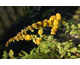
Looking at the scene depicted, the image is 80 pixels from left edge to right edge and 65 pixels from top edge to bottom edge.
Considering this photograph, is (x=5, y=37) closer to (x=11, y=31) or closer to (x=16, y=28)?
(x=11, y=31)

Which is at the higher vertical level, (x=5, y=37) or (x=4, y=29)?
(x=4, y=29)

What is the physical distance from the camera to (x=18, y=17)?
9.19 feet

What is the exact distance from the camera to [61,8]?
304cm

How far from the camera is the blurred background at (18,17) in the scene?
2.37 m

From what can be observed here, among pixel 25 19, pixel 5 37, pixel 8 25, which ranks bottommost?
pixel 5 37

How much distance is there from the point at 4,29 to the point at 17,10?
2.87ft

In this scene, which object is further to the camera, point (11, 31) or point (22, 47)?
point (11, 31)

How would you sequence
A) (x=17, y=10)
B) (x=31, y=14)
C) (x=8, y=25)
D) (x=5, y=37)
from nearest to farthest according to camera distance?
(x=5, y=37) → (x=8, y=25) → (x=17, y=10) → (x=31, y=14)

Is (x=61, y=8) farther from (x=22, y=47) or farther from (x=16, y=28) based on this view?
(x=22, y=47)

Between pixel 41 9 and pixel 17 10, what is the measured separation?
1140mm

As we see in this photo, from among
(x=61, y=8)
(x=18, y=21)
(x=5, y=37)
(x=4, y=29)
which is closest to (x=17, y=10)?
(x=18, y=21)

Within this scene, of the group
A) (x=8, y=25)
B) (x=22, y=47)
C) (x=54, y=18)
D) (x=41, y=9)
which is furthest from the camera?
(x=41, y=9)

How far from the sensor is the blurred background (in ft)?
7.78

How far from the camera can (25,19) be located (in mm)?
2783
